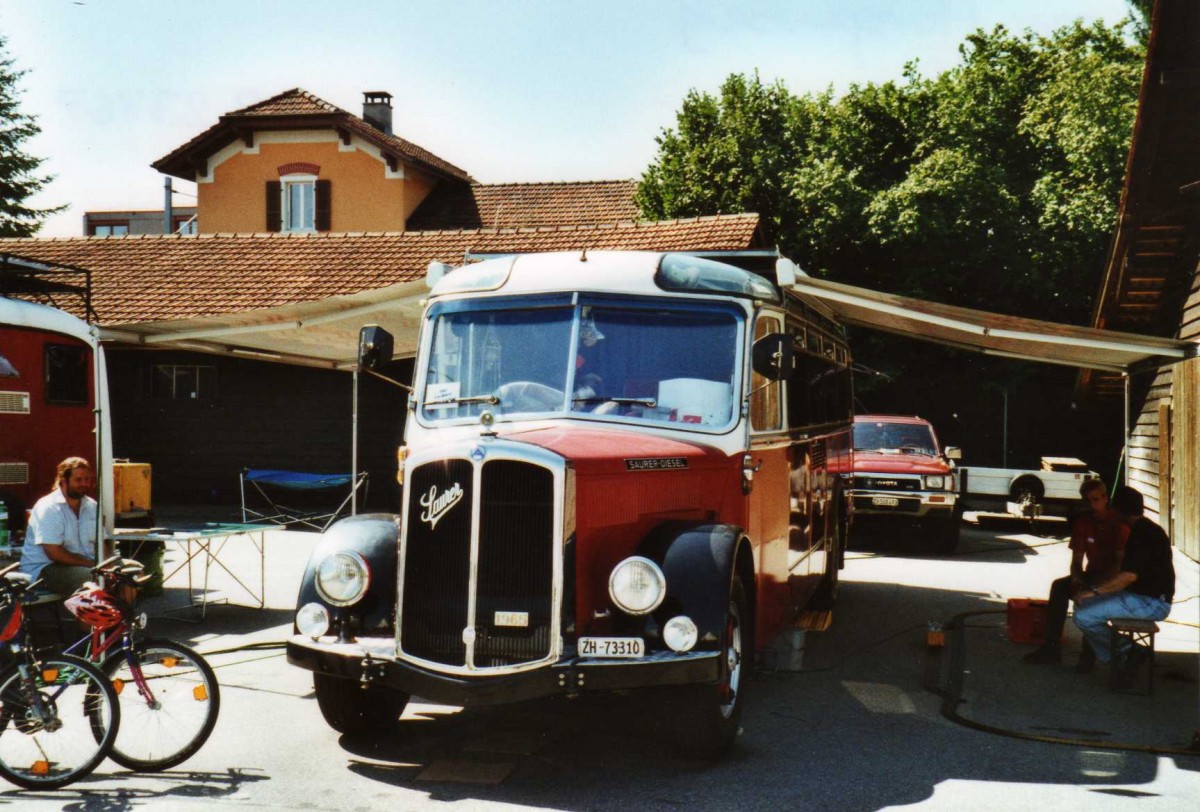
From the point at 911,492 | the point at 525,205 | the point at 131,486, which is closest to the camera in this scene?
the point at 131,486

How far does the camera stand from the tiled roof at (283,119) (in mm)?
29984

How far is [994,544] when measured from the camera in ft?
58.9

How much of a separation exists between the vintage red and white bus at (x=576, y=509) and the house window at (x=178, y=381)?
52.3ft

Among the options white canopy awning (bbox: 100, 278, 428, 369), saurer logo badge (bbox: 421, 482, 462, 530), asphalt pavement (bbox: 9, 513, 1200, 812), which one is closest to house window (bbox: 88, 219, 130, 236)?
white canopy awning (bbox: 100, 278, 428, 369)

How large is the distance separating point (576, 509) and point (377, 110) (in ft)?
102

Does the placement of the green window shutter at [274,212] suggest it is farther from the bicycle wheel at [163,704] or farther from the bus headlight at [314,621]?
the bus headlight at [314,621]

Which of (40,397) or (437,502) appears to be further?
(40,397)

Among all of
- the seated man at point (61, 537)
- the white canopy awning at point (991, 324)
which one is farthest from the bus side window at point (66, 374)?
the white canopy awning at point (991, 324)

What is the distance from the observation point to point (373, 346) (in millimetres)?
7777

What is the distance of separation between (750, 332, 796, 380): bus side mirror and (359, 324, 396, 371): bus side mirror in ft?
7.88

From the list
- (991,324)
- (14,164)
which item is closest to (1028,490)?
(991,324)

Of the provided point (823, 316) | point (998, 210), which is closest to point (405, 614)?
point (823, 316)

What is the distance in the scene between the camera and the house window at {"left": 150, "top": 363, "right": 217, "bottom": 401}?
73.5 feet

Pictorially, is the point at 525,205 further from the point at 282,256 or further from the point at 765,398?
A: the point at 765,398
